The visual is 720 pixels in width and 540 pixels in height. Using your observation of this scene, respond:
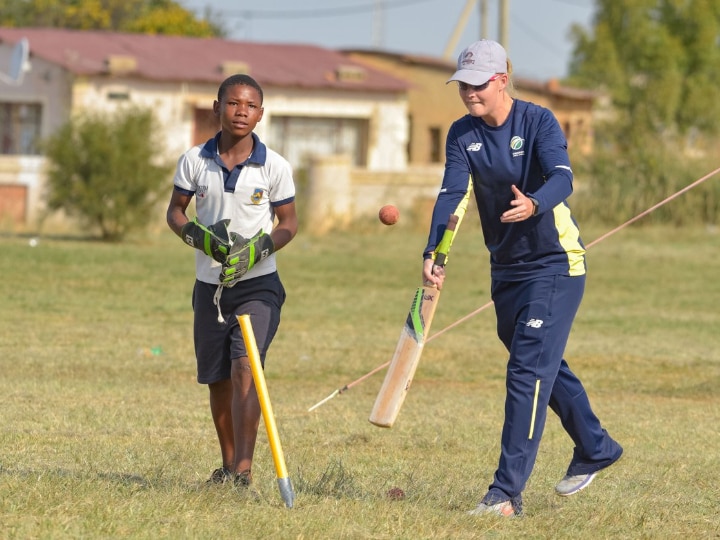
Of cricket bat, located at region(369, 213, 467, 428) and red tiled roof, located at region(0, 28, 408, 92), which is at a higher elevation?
red tiled roof, located at region(0, 28, 408, 92)

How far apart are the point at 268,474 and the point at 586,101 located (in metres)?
38.6

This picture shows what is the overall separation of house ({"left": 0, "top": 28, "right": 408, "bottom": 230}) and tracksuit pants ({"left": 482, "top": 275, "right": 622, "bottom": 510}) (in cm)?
2598

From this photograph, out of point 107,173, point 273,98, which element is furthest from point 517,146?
point 273,98

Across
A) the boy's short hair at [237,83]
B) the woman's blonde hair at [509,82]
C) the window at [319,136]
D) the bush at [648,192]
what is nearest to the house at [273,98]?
the window at [319,136]

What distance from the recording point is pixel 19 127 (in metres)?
36.2

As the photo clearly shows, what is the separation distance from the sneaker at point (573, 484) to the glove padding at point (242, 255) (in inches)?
75.7

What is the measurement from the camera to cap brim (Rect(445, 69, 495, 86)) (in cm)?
647

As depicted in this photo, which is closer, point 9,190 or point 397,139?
point 9,190

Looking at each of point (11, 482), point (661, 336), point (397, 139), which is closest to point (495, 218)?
point (11, 482)

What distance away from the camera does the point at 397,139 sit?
129ft

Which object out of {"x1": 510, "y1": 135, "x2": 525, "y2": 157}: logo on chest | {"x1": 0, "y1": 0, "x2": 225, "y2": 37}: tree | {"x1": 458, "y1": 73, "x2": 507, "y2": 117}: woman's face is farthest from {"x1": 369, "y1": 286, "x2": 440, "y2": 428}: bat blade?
{"x1": 0, "y1": 0, "x2": 225, "y2": 37}: tree

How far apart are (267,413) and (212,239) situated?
87 centimetres

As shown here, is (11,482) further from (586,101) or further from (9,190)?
(586,101)

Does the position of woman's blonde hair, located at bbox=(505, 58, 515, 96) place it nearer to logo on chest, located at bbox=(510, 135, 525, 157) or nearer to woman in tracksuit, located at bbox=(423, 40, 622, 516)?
woman in tracksuit, located at bbox=(423, 40, 622, 516)
